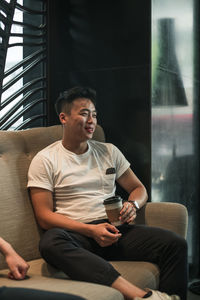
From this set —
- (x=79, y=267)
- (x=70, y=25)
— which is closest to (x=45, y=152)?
(x=79, y=267)

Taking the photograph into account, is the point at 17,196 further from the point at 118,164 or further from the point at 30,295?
the point at 30,295

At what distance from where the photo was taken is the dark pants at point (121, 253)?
7.11 ft

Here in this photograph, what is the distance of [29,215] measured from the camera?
258 cm

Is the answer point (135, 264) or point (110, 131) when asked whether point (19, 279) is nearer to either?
point (135, 264)

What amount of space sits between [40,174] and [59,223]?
290 millimetres

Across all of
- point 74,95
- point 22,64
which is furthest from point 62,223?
point 22,64

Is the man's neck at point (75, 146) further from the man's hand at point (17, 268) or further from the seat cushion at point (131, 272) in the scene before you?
the man's hand at point (17, 268)

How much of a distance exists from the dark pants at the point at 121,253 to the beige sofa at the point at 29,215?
74 millimetres

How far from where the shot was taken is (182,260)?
2.53 m

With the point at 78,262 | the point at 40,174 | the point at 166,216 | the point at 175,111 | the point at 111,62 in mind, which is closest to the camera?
→ the point at 78,262

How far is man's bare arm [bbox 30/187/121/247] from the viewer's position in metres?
2.38

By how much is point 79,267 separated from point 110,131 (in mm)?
1355

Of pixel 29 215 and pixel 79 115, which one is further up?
pixel 79 115

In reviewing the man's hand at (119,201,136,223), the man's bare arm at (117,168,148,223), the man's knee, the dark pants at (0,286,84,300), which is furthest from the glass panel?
the dark pants at (0,286,84,300)
